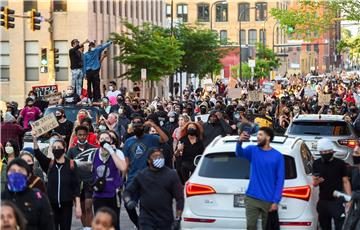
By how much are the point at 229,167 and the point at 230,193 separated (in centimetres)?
37

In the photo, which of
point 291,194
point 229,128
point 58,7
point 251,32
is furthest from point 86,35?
point 251,32

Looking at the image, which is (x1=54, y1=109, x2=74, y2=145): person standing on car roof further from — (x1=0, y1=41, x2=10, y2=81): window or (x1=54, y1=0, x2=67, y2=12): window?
(x1=0, y1=41, x2=10, y2=81): window

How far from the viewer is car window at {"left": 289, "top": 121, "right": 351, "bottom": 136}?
870 inches

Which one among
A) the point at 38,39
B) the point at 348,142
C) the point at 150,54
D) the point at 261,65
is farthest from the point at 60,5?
the point at 261,65

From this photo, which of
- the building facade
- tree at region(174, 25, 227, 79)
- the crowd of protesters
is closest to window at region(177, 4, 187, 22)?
tree at region(174, 25, 227, 79)

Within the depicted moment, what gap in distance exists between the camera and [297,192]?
12.5 m

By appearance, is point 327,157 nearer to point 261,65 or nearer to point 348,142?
point 348,142

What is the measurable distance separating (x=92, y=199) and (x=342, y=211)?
138 inches

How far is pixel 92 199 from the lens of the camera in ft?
46.8

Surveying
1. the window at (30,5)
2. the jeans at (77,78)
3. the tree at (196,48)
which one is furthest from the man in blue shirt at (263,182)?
the tree at (196,48)

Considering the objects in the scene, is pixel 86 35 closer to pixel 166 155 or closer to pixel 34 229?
pixel 166 155

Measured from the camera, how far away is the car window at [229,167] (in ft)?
41.5

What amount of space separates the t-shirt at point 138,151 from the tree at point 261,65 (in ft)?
258

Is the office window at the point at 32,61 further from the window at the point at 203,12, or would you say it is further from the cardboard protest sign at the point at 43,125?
the window at the point at 203,12
